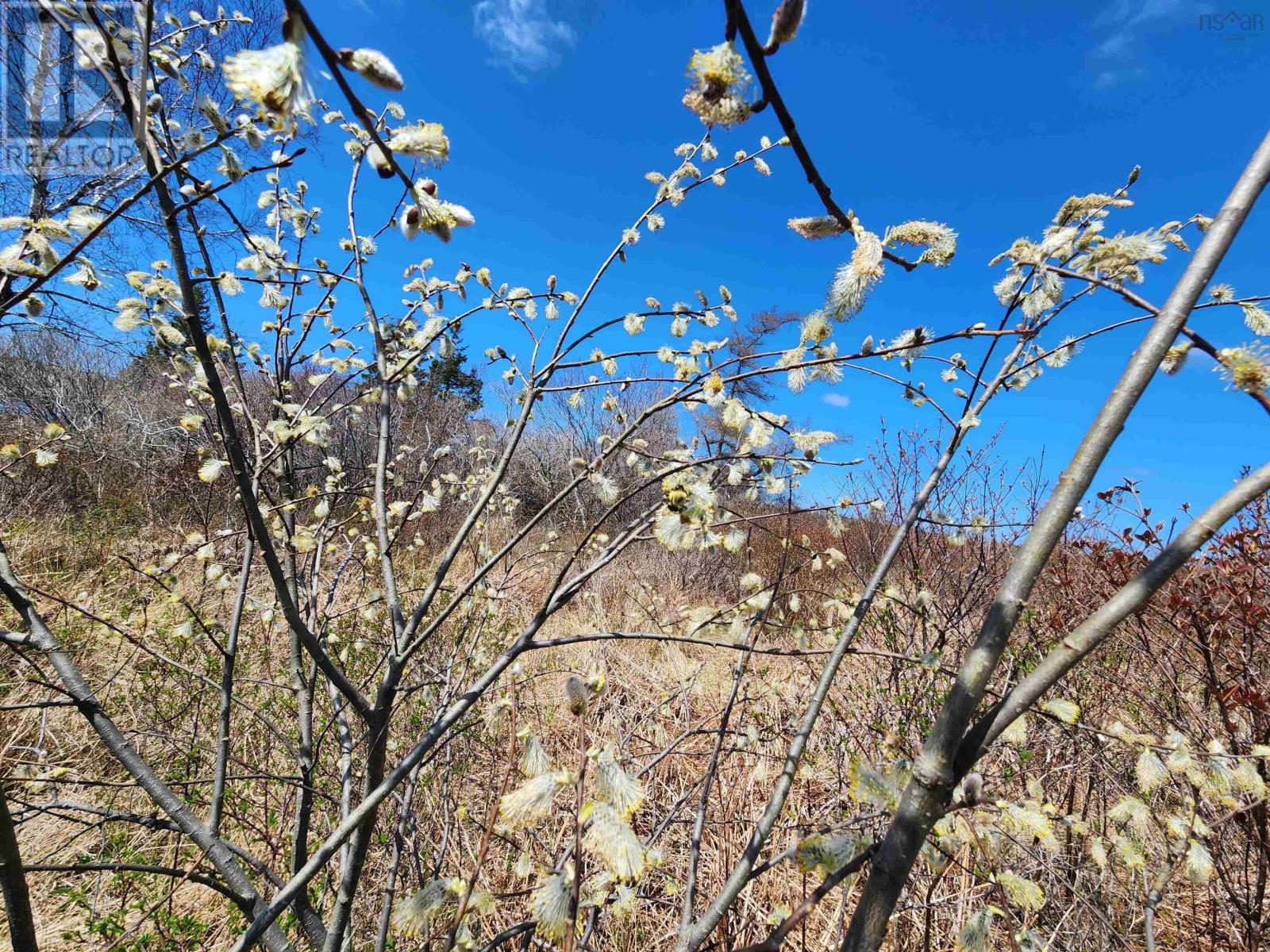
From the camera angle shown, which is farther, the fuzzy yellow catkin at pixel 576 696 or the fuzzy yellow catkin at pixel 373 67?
the fuzzy yellow catkin at pixel 576 696

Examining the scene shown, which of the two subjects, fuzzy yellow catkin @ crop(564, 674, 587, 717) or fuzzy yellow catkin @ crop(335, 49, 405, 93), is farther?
fuzzy yellow catkin @ crop(564, 674, 587, 717)

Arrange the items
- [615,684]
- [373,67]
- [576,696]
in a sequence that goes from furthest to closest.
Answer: [615,684] < [576,696] < [373,67]

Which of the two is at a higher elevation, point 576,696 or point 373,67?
point 373,67

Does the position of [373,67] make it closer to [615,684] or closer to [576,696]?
[576,696]

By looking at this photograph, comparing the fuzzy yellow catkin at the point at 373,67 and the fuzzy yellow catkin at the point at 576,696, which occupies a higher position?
the fuzzy yellow catkin at the point at 373,67

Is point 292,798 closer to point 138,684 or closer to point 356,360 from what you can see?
point 138,684

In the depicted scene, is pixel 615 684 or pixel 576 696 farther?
pixel 615 684

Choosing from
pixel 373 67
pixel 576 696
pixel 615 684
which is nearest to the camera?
pixel 373 67

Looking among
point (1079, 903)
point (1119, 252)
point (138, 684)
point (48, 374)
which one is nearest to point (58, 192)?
point (48, 374)

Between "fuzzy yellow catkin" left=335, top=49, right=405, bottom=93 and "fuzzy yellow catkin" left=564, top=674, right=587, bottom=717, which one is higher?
"fuzzy yellow catkin" left=335, top=49, right=405, bottom=93

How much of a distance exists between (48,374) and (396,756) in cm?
1278

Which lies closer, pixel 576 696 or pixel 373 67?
pixel 373 67

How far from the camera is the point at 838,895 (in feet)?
7.72

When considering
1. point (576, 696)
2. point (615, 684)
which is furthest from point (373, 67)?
point (615, 684)
